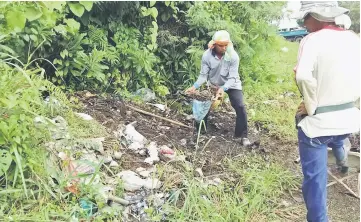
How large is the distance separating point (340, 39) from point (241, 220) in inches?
65.9

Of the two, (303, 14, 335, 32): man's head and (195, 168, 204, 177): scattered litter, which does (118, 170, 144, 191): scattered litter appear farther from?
(303, 14, 335, 32): man's head

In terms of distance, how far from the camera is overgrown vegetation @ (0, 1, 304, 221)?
3.24 metres

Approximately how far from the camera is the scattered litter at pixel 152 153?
418 centimetres

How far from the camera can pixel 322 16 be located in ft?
10.6

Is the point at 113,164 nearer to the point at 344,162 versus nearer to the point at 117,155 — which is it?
the point at 117,155

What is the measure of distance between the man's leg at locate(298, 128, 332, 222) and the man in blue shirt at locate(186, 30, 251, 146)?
181 centimetres

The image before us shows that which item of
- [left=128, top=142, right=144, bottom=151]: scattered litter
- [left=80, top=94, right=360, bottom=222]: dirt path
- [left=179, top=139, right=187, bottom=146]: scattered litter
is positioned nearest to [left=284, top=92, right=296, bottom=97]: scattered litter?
[left=80, top=94, right=360, bottom=222]: dirt path

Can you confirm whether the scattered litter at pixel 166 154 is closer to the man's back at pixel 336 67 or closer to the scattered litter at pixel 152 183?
the scattered litter at pixel 152 183

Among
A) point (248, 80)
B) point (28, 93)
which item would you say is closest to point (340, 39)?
point (28, 93)

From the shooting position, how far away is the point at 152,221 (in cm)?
341

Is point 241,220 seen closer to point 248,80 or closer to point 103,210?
point 103,210

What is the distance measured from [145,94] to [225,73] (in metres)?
1.38

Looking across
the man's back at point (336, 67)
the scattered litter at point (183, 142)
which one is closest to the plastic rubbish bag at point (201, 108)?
the scattered litter at point (183, 142)

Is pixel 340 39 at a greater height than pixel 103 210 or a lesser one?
greater
